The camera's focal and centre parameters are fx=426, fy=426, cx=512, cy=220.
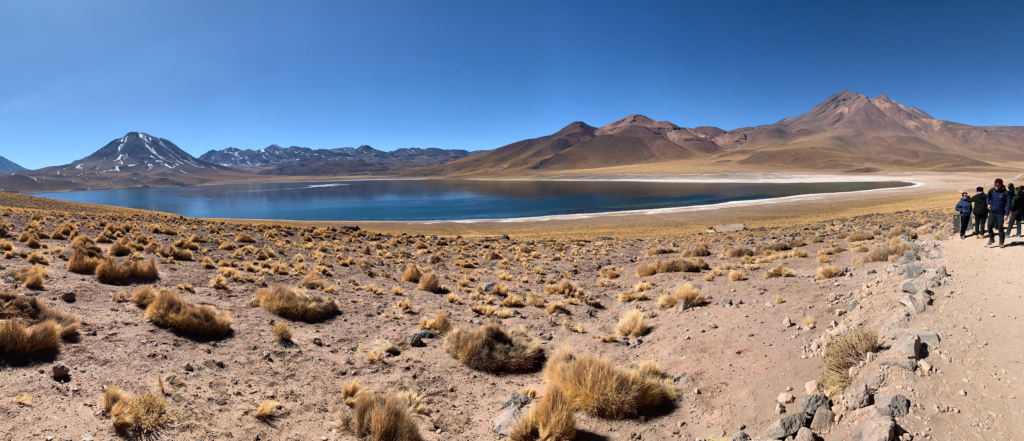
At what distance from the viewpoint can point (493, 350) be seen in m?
6.71

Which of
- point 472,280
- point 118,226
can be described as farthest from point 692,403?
point 118,226

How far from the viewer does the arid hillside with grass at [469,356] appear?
13.5 feet

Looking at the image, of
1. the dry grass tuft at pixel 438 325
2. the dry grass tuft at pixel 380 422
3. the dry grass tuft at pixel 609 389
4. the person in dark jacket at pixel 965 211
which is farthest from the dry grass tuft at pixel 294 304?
the person in dark jacket at pixel 965 211

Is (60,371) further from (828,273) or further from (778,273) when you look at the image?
(778,273)

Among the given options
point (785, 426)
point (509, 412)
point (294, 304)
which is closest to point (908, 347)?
point (785, 426)

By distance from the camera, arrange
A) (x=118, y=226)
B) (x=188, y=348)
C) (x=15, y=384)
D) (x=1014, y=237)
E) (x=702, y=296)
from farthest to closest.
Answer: (x=118, y=226)
(x=1014, y=237)
(x=702, y=296)
(x=188, y=348)
(x=15, y=384)

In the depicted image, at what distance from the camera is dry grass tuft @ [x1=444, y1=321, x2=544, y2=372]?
6559 millimetres

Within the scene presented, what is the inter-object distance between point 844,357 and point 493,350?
450 cm

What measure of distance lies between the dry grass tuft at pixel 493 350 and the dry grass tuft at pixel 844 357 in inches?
149

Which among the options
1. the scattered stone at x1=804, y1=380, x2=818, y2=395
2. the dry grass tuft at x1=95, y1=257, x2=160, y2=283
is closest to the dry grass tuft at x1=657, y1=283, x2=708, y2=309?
the scattered stone at x1=804, y1=380, x2=818, y2=395

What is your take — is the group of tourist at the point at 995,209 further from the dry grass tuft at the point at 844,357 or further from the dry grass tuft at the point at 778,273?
the dry grass tuft at the point at 844,357

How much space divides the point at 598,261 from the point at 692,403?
1160cm

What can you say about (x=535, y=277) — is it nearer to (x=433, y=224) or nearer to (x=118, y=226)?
(x=118, y=226)

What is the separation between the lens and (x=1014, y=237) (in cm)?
1030
